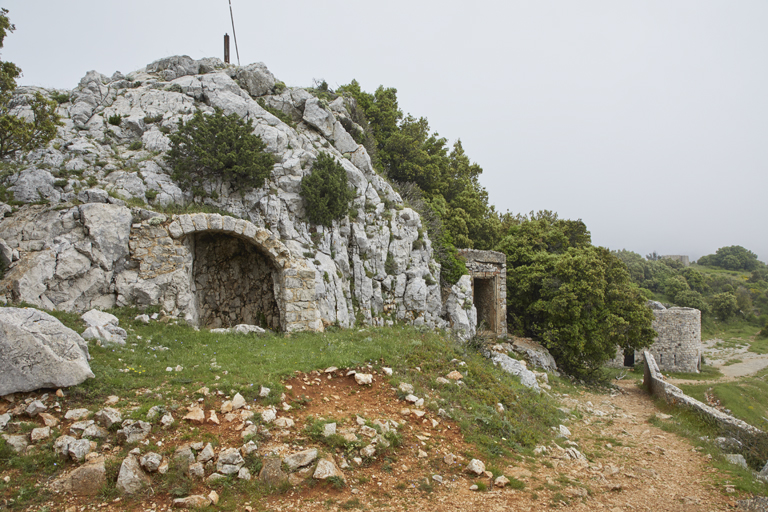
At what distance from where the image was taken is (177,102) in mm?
14742

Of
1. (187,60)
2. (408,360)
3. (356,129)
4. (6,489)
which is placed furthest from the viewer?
(356,129)

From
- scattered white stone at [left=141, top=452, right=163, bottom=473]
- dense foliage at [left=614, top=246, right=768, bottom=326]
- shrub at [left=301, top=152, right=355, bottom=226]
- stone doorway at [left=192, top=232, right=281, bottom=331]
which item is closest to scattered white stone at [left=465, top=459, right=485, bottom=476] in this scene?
scattered white stone at [left=141, top=452, right=163, bottom=473]

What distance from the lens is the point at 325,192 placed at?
45.2ft

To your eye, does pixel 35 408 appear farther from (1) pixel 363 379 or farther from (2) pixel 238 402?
(1) pixel 363 379

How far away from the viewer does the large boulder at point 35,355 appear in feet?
18.6

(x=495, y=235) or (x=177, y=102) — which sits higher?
(x=177, y=102)

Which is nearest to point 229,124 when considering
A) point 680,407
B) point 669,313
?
point 680,407

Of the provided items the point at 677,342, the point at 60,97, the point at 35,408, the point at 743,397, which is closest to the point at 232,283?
the point at 35,408

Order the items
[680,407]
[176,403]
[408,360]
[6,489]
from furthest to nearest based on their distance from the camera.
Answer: [680,407] < [408,360] < [176,403] < [6,489]

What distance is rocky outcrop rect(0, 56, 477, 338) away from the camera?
32.5 ft

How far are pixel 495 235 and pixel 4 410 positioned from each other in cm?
2330

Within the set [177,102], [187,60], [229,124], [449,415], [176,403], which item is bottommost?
[449,415]

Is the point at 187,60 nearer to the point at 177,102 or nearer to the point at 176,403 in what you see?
the point at 177,102

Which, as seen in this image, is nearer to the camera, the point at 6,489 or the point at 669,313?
the point at 6,489
